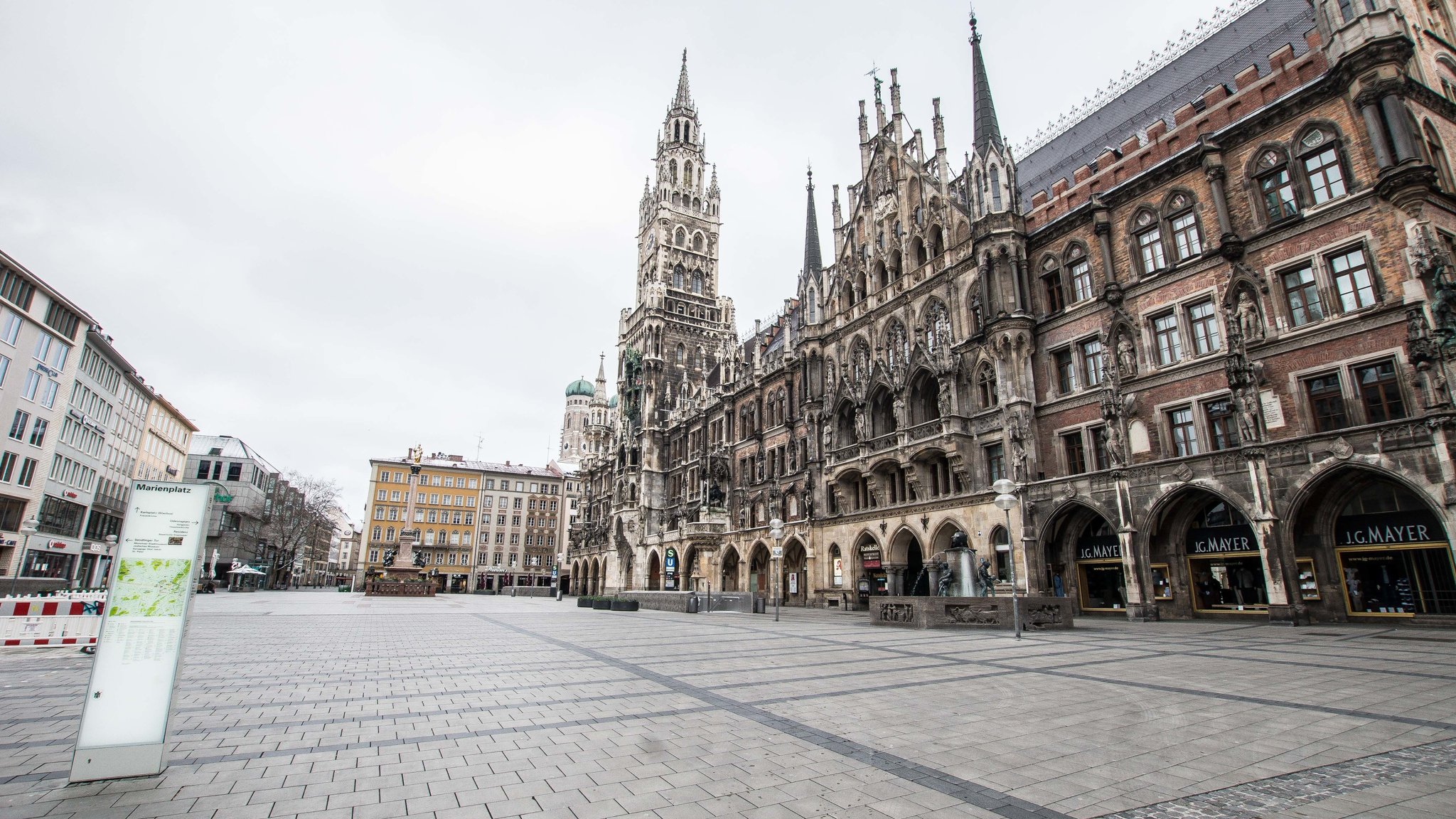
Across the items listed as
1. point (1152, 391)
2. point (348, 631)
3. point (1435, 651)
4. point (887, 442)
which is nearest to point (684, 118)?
point (887, 442)

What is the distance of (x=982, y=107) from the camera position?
31609mm

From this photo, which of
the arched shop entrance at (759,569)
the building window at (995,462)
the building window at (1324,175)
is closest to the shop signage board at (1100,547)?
the building window at (995,462)

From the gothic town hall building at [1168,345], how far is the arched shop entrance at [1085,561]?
104 millimetres

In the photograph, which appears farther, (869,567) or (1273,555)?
(869,567)

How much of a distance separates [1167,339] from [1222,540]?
7000 mm

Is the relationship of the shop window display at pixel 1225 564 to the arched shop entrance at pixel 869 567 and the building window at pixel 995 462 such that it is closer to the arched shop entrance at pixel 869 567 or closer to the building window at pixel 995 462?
the building window at pixel 995 462

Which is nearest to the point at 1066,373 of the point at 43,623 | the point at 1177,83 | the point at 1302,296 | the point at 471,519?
the point at 1302,296

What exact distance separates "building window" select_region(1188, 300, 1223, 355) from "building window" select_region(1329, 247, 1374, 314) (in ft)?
10.3

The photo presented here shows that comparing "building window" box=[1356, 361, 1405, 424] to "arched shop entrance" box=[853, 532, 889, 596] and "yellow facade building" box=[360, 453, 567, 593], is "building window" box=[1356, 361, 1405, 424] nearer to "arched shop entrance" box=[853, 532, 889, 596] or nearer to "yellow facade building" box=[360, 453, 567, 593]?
"arched shop entrance" box=[853, 532, 889, 596]

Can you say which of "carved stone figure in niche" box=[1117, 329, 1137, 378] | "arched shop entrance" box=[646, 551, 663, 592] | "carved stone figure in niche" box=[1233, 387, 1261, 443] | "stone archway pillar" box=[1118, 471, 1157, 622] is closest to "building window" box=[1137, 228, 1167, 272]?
"carved stone figure in niche" box=[1117, 329, 1137, 378]

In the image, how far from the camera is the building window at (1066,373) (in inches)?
1040

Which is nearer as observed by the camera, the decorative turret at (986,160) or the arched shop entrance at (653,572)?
the decorative turret at (986,160)

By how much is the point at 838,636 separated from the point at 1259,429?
565 inches

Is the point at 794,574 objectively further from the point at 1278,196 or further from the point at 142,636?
the point at 142,636
